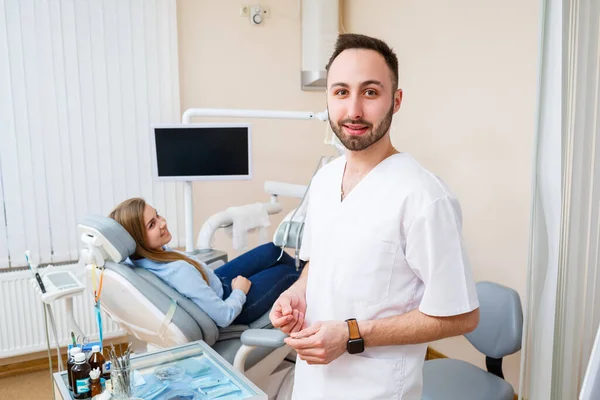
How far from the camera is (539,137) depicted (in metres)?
1.33

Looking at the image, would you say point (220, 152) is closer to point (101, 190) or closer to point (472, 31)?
point (101, 190)

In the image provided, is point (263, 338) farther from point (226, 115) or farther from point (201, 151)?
point (226, 115)

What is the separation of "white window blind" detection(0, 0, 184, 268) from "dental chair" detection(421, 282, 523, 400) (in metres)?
1.95

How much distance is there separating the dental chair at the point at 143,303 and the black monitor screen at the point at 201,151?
691mm

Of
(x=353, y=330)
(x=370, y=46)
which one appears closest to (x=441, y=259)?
(x=353, y=330)

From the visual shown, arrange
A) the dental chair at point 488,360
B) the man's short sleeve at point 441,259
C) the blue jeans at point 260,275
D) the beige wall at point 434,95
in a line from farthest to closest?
1. the beige wall at point 434,95
2. the blue jeans at point 260,275
3. the dental chair at point 488,360
4. the man's short sleeve at point 441,259

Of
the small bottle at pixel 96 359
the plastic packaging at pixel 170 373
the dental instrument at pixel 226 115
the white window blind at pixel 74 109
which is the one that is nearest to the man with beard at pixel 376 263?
the plastic packaging at pixel 170 373

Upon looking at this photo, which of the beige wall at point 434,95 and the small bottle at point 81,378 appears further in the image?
the beige wall at point 434,95

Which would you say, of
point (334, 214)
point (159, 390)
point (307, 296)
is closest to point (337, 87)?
point (334, 214)

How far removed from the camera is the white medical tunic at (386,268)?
942 mm

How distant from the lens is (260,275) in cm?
236

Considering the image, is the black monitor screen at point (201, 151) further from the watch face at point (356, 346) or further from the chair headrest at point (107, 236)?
the watch face at point (356, 346)

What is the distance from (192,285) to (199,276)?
0.06 meters

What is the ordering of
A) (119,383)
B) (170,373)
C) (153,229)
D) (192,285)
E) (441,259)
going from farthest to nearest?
(153,229)
(192,285)
(170,373)
(119,383)
(441,259)
